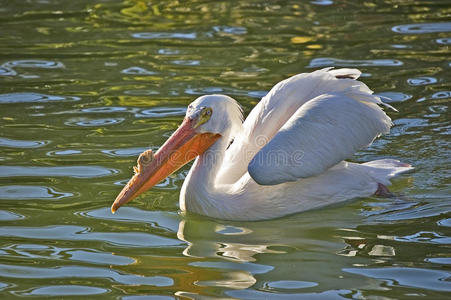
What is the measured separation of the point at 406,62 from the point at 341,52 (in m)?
0.73

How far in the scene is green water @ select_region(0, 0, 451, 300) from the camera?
4488mm

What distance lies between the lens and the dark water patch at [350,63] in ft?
27.7

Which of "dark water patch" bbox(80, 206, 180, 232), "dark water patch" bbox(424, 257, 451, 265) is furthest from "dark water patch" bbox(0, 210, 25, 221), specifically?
"dark water patch" bbox(424, 257, 451, 265)

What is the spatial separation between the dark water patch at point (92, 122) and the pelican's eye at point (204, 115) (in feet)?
6.08

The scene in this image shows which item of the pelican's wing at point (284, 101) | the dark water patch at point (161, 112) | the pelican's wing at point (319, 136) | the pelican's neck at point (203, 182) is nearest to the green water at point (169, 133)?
the dark water patch at point (161, 112)

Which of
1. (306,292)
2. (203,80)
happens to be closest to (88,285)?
(306,292)

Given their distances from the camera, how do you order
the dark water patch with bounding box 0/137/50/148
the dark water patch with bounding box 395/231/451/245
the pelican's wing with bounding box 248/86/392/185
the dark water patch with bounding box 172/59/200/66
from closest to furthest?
1. the dark water patch with bounding box 395/231/451/245
2. the pelican's wing with bounding box 248/86/392/185
3. the dark water patch with bounding box 0/137/50/148
4. the dark water patch with bounding box 172/59/200/66

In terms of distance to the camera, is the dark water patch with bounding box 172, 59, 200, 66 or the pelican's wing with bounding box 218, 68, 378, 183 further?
the dark water patch with bounding box 172, 59, 200, 66

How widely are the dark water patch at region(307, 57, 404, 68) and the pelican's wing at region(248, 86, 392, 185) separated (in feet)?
8.97

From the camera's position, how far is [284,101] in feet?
18.8

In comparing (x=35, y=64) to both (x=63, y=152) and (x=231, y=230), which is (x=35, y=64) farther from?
(x=231, y=230)

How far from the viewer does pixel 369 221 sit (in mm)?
5352

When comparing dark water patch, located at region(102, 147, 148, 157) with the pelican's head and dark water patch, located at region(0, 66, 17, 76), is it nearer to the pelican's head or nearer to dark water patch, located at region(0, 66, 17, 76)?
the pelican's head

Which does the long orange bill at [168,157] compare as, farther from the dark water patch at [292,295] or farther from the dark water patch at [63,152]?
the dark water patch at [292,295]
